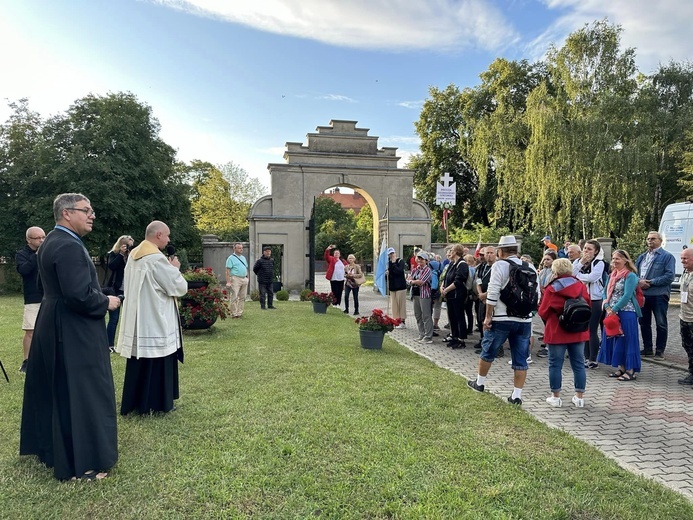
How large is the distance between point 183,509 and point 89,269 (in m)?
1.97

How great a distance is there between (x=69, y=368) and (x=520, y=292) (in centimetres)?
472

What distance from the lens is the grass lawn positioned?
10.4ft

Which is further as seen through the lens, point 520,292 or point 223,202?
point 223,202

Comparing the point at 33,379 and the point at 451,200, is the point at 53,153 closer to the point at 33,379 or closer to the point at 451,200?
the point at 451,200

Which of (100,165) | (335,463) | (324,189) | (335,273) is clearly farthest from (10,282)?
(335,463)

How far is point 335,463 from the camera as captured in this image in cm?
381

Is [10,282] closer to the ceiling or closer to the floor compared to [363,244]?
closer to the floor

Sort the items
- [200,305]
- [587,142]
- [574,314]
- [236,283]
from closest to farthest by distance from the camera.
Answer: [574,314], [200,305], [236,283], [587,142]

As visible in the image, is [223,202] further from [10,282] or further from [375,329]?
[375,329]

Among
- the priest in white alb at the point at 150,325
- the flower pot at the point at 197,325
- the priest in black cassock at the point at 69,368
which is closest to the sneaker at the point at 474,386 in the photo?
the priest in white alb at the point at 150,325

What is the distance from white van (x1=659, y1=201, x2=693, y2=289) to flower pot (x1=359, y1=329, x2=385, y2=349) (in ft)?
41.3

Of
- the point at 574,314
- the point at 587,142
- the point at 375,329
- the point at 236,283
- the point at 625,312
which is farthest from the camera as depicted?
the point at 587,142

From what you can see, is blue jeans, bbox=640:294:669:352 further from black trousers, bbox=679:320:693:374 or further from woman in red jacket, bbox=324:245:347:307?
woman in red jacket, bbox=324:245:347:307

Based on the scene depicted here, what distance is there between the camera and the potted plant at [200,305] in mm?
9688
